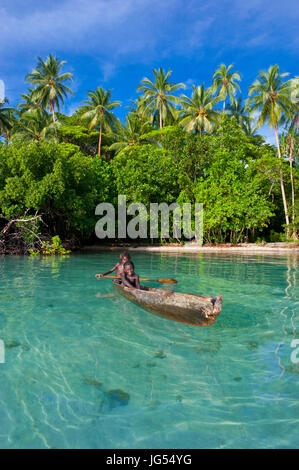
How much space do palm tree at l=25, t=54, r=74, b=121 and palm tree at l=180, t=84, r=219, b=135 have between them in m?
13.7

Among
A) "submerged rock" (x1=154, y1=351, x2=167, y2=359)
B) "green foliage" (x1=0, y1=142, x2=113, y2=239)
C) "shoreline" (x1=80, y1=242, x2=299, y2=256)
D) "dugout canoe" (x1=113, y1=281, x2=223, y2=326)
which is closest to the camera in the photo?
"submerged rock" (x1=154, y1=351, x2=167, y2=359)

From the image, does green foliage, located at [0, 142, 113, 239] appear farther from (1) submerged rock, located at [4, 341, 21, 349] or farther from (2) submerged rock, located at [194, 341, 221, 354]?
(2) submerged rock, located at [194, 341, 221, 354]

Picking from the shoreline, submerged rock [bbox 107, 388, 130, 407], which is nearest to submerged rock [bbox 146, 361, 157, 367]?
submerged rock [bbox 107, 388, 130, 407]

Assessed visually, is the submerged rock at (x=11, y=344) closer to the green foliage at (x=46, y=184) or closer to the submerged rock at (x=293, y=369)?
the submerged rock at (x=293, y=369)

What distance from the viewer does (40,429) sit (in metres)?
2.67

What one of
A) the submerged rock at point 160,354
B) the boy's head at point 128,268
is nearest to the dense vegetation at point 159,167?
the boy's head at point 128,268

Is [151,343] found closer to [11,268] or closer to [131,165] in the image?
[11,268]

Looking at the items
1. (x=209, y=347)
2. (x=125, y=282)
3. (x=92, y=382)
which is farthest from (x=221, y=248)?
(x=92, y=382)

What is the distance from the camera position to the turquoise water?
2.61 metres

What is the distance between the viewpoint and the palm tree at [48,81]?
3441 cm

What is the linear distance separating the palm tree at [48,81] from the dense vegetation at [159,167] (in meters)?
0.12

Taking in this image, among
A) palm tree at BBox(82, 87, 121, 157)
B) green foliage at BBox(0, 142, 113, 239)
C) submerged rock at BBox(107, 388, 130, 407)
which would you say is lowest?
submerged rock at BBox(107, 388, 130, 407)

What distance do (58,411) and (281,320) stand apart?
433cm

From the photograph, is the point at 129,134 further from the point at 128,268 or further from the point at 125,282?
the point at 125,282
